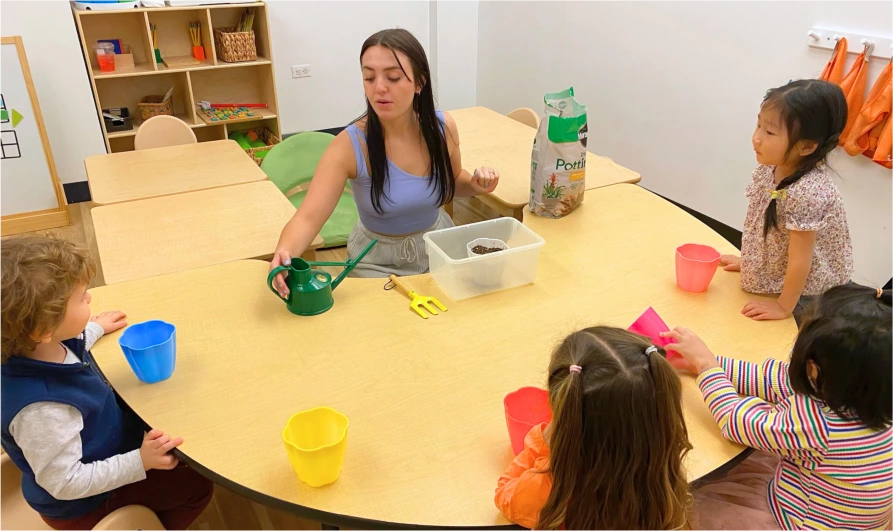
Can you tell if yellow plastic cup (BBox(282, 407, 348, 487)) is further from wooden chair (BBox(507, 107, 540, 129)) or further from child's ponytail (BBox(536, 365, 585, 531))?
wooden chair (BBox(507, 107, 540, 129))

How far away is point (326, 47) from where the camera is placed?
470 cm

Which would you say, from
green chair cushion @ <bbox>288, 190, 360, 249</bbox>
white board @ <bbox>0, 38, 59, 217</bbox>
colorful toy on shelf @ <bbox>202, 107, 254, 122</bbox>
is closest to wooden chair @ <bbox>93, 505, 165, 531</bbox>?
green chair cushion @ <bbox>288, 190, 360, 249</bbox>

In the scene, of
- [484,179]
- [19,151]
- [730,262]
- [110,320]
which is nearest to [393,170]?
[484,179]

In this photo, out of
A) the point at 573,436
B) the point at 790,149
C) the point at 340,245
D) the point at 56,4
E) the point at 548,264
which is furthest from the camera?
the point at 56,4

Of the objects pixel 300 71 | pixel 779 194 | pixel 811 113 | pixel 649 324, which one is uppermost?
pixel 811 113

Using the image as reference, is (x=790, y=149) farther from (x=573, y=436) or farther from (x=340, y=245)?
(x=340, y=245)

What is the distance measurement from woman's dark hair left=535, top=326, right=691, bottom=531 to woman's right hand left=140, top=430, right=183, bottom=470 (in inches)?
25.3

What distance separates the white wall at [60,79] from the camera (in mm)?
3480

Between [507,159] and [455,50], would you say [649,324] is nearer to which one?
[507,159]

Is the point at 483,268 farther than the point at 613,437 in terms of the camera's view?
Yes

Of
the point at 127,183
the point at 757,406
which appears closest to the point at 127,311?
the point at 127,183

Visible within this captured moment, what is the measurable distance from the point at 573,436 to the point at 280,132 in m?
4.14

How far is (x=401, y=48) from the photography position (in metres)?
1.69

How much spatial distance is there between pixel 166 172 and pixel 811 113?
2063mm
